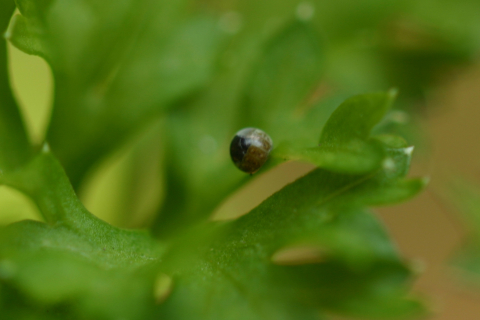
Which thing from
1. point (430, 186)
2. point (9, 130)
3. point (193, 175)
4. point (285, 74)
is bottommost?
point (430, 186)

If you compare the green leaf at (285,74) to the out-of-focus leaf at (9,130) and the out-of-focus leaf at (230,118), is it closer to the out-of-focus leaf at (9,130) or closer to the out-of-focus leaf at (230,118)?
the out-of-focus leaf at (230,118)

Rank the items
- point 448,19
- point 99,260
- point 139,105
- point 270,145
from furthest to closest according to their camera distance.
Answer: point 448,19 → point 139,105 → point 270,145 → point 99,260

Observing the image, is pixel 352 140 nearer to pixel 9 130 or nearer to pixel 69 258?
pixel 69 258

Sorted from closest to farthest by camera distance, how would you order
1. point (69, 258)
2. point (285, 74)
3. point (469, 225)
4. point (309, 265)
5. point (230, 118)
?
point (69, 258) → point (309, 265) → point (285, 74) → point (230, 118) → point (469, 225)

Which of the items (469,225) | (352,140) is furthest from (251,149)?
(469,225)

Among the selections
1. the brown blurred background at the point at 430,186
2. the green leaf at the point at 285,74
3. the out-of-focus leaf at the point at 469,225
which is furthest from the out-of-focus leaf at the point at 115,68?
the out-of-focus leaf at the point at 469,225

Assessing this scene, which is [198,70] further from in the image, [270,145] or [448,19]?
[448,19]

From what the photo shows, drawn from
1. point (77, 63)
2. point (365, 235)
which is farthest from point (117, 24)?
point (365, 235)
